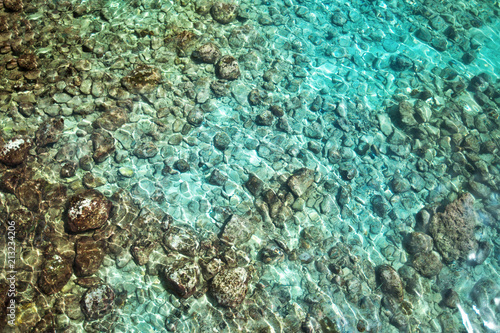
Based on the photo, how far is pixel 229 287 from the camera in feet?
17.4

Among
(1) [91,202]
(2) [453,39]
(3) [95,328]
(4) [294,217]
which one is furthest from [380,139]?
(3) [95,328]

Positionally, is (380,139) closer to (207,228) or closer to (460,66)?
(460,66)

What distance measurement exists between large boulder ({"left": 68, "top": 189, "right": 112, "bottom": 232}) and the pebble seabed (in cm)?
2

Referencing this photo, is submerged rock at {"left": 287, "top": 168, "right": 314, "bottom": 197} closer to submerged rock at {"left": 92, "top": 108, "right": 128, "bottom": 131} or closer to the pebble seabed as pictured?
the pebble seabed

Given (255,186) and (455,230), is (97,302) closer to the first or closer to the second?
(255,186)

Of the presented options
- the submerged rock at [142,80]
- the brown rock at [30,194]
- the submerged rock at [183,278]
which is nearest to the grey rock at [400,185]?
the submerged rock at [183,278]

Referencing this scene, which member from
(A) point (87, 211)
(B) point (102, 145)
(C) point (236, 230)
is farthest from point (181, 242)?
(B) point (102, 145)

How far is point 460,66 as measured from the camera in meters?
8.78

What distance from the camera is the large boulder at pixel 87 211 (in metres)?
5.55

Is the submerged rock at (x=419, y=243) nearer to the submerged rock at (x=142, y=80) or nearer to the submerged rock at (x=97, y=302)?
the submerged rock at (x=97, y=302)

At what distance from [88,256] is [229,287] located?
2.30 m

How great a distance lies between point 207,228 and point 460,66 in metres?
7.70

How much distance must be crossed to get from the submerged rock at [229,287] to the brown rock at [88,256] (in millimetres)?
1878

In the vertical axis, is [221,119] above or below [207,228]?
above
